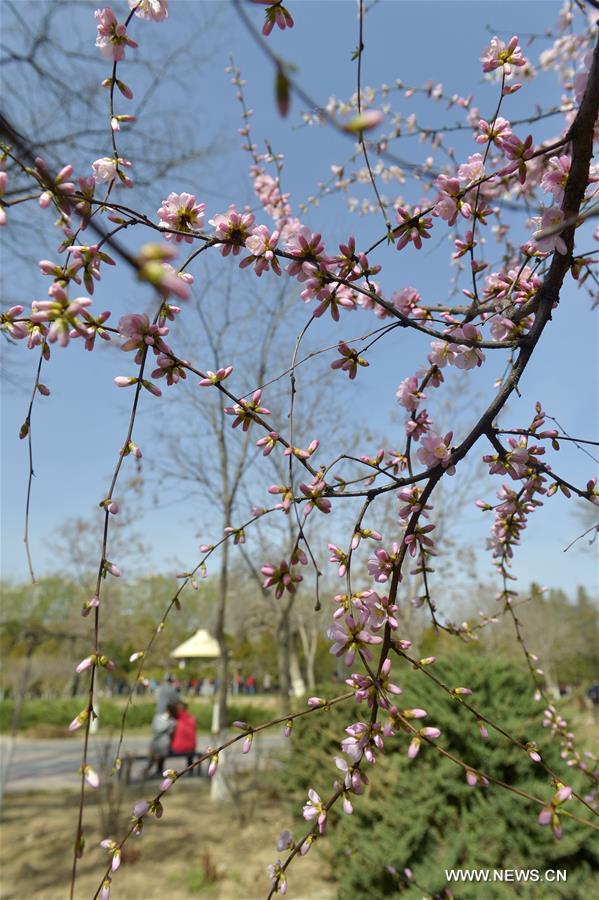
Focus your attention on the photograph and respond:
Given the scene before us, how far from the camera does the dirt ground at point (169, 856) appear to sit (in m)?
4.39

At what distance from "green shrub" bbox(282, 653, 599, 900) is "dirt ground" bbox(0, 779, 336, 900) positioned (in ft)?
1.59

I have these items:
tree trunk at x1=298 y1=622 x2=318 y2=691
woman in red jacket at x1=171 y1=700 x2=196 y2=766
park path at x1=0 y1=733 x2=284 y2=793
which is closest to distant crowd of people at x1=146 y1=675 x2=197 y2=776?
woman in red jacket at x1=171 y1=700 x2=196 y2=766

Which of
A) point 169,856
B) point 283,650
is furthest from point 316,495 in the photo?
point 283,650

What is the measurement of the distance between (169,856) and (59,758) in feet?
29.7

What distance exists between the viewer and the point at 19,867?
4941 millimetres

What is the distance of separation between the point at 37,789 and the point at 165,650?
15.2 m

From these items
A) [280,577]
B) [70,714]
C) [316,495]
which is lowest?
[70,714]

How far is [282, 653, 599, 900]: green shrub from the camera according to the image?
2814 mm


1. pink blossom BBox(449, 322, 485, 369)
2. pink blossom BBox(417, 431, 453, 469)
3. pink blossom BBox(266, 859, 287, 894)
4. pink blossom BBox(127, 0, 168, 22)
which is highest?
pink blossom BBox(127, 0, 168, 22)

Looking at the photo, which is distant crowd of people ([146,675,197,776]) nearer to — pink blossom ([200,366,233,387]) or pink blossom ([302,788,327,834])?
pink blossom ([302,788,327,834])

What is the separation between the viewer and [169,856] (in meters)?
5.11

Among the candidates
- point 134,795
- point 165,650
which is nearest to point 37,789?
point 134,795

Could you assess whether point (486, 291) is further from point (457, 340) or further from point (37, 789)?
point (37, 789)

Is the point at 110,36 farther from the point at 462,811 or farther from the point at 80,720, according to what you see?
the point at 462,811
